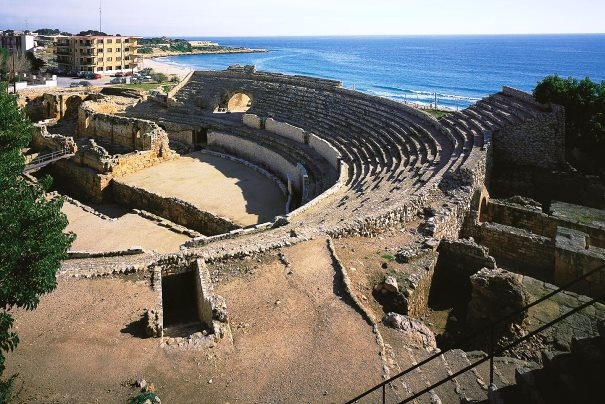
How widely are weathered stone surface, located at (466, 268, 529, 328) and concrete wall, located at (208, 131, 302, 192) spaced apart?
12.8 m

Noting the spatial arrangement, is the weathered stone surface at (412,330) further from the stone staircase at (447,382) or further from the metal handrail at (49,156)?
the metal handrail at (49,156)

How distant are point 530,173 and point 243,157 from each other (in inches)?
602

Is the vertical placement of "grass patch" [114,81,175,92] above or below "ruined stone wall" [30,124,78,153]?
above

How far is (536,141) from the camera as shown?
21.2m

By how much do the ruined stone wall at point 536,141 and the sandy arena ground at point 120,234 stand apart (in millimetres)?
14376

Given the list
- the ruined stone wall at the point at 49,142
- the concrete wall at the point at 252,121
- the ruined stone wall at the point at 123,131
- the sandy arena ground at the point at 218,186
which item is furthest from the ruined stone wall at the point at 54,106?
the concrete wall at the point at 252,121

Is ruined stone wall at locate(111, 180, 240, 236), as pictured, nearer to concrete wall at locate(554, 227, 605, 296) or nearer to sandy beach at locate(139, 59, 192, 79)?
concrete wall at locate(554, 227, 605, 296)

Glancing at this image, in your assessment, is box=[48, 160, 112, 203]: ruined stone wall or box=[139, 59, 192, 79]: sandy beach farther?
box=[139, 59, 192, 79]: sandy beach

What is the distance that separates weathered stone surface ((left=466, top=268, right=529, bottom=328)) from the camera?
1049 centimetres

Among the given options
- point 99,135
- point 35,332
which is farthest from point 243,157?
point 35,332

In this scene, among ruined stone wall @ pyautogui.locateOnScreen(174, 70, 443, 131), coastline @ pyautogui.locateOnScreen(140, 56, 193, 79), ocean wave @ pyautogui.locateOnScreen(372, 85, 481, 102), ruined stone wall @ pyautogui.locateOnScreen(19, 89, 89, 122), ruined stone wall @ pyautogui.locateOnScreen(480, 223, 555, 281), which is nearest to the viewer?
ruined stone wall @ pyautogui.locateOnScreen(480, 223, 555, 281)

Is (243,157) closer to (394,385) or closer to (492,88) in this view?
(394,385)

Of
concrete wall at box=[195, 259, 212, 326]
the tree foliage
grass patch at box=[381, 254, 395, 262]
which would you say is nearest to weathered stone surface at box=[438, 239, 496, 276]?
grass patch at box=[381, 254, 395, 262]

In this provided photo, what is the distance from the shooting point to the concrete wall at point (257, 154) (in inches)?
965
